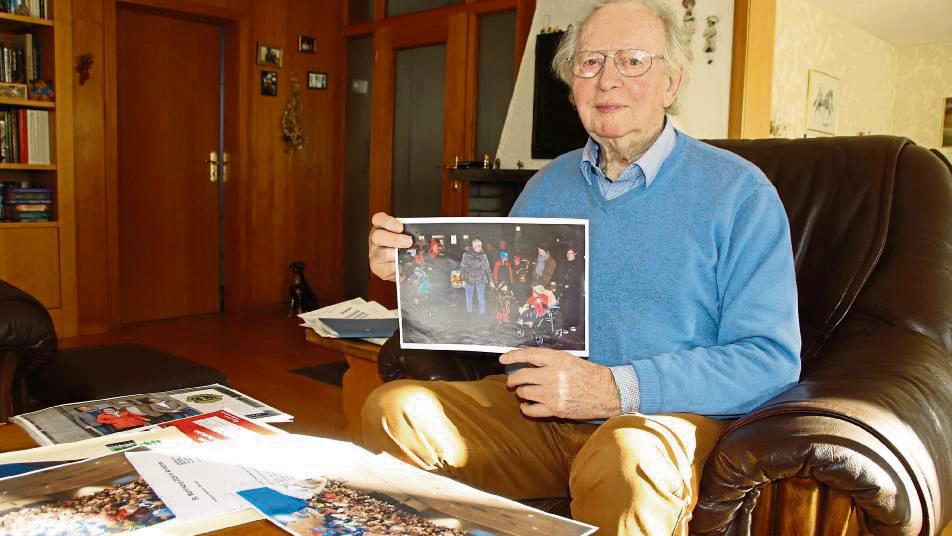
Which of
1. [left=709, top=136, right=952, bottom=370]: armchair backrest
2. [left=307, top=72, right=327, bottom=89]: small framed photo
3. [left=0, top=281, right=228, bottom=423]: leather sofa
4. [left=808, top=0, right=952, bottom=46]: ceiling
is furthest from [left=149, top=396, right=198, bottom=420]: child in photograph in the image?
[left=808, top=0, right=952, bottom=46]: ceiling

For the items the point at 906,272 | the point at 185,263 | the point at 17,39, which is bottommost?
the point at 185,263

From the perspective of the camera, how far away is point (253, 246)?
17.0ft

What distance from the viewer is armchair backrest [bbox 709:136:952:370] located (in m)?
1.42

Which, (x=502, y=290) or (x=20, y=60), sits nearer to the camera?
(x=502, y=290)

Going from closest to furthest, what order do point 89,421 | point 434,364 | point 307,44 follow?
point 89,421 → point 434,364 → point 307,44

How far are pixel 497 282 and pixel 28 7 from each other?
3.74 meters

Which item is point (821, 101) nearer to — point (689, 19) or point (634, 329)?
point (689, 19)

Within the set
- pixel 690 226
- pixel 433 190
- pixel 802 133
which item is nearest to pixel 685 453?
pixel 690 226

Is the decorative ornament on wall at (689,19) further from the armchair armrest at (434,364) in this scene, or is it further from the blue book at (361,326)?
the armchair armrest at (434,364)

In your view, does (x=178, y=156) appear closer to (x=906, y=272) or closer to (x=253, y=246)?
(x=253, y=246)

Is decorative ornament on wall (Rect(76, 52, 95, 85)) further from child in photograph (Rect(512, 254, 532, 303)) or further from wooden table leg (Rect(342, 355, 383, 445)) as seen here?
child in photograph (Rect(512, 254, 532, 303))

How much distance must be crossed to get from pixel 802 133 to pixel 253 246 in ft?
14.3

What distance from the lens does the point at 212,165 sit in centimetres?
512

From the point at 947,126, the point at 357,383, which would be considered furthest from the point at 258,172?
the point at 947,126
